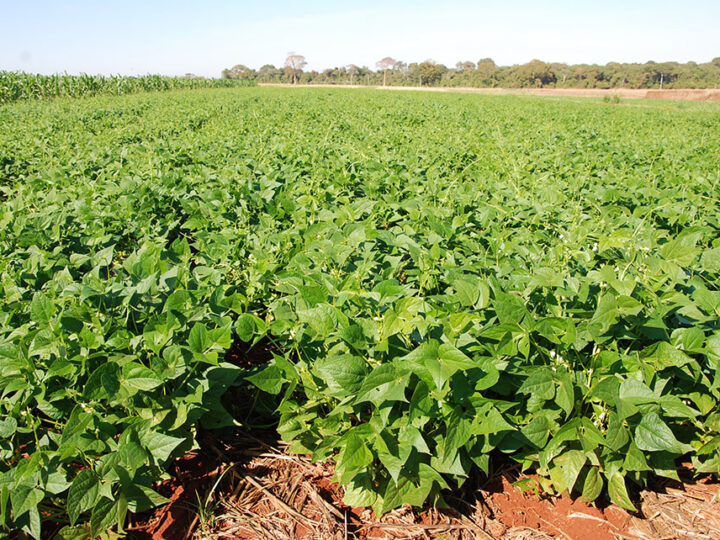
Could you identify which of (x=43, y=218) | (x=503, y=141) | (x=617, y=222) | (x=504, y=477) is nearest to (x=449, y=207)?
(x=617, y=222)

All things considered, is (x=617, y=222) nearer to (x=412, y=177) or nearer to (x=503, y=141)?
(x=412, y=177)

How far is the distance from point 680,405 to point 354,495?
51.5 inches

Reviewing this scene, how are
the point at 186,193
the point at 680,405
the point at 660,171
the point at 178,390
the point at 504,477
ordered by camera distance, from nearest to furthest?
1. the point at 680,405
2. the point at 178,390
3. the point at 504,477
4. the point at 186,193
5. the point at 660,171

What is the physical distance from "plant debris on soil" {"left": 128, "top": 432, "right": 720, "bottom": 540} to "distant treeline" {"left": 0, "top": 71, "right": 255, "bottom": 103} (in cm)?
3108

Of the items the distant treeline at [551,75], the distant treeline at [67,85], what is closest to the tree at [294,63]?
the distant treeline at [551,75]

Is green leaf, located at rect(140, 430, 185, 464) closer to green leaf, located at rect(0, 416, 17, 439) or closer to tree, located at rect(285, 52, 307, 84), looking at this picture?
green leaf, located at rect(0, 416, 17, 439)

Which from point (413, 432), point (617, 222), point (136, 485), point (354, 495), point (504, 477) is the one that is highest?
point (617, 222)

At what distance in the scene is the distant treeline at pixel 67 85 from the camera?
25094 mm

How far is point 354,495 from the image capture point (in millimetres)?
→ 1796

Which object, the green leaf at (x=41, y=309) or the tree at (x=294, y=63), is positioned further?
the tree at (x=294, y=63)

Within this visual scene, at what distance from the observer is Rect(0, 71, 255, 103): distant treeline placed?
25.1 metres

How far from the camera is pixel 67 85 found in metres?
28.0

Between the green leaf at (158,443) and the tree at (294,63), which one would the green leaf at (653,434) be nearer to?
the green leaf at (158,443)

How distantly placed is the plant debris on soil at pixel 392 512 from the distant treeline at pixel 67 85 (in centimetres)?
3108
